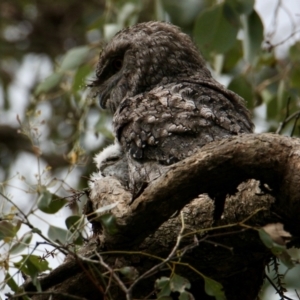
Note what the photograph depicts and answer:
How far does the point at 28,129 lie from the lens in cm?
309

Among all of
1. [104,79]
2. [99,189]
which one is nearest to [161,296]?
[99,189]

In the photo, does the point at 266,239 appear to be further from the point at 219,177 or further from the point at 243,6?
the point at 243,6

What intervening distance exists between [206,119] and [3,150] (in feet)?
11.9

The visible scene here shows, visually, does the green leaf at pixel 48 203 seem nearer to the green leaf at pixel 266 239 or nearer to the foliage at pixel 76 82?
the foliage at pixel 76 82

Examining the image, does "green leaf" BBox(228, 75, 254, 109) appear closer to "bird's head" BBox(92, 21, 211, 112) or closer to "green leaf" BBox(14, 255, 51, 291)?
"bird's head" BBox(92, 21, 211, 112)

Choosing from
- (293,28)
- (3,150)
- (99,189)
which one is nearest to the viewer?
(99,189)

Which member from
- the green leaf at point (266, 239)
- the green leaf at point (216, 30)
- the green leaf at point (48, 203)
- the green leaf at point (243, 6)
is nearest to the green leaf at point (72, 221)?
the green leaf at point (48, 203)

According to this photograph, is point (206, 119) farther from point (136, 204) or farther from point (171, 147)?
point (136, 204)

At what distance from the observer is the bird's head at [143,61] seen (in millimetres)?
4215

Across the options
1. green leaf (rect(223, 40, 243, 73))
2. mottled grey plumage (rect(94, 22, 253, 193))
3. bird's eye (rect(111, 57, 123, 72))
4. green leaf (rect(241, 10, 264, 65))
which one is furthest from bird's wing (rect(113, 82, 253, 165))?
green leaf (rect(223, 40, 243, 73))

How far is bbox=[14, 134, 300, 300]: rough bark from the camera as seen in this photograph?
8.16 feet

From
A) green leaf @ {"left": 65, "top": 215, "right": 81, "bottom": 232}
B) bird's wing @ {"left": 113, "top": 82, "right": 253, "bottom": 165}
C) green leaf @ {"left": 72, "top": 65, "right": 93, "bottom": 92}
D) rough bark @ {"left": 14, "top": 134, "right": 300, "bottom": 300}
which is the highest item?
green leaf @ {"left": 72, "top": 65, "right": 93, "bottom": 92}

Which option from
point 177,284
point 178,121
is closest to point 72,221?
point 177,284

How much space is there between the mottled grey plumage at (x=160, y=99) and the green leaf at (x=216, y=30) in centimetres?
12
